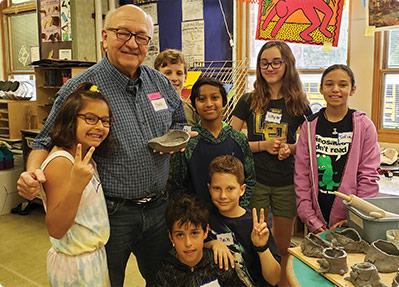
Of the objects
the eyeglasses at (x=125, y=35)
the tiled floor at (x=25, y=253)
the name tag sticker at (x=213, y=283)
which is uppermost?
the eyeglasses at (x=125, y=35)

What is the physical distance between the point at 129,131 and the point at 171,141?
21 cm

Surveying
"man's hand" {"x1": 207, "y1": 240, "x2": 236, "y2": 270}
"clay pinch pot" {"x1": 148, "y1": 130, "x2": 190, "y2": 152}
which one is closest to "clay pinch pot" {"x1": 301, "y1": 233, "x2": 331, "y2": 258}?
"man's hand" {"x1": 207, "y1": 240, "x2": 236, "y2": 270}

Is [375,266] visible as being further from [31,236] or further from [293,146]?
[31,236]

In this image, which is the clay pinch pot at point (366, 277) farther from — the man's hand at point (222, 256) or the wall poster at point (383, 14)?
the wall poster at point (383, 14)

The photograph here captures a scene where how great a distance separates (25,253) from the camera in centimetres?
336

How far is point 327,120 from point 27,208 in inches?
142

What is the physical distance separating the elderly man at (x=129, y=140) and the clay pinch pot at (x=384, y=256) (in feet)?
2.85

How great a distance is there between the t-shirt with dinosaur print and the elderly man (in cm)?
75

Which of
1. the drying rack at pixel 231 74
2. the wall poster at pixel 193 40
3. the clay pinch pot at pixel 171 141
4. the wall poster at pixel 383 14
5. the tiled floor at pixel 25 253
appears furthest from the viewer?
the wall poster at pixel 193 40

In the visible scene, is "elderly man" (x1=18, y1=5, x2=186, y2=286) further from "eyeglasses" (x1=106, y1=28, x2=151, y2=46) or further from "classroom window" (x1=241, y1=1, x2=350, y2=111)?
"classroom window" (x1=241, y1=1, x2=350, y2=111)

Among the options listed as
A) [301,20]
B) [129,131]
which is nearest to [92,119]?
[129,131]

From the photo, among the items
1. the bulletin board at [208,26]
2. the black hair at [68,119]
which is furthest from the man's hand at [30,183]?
the bulletin board at [208,26]

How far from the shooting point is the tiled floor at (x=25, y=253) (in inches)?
114

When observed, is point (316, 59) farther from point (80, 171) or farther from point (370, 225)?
point (80, 171)
